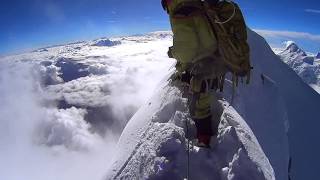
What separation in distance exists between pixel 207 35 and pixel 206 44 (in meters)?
0.14

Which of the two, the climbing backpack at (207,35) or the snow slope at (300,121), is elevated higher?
the climbing backpack at (207,35)

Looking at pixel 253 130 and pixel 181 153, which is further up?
pixel 181 153

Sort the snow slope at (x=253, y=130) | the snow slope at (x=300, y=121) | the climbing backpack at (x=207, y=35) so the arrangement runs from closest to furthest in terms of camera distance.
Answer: the climbing backpack at (x=207, y=35)
the snow slope at (x=253, y=130)
the snow slope at (x=300, y=121)

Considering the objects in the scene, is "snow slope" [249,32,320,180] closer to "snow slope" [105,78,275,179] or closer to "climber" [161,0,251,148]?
"snow slope" [105,78,275,179]

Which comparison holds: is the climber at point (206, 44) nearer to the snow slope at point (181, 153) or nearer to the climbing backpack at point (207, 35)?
the climbing backpack at point (207, 35)

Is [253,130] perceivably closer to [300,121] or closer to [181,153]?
[181,153]

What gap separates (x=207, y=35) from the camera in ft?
16.6

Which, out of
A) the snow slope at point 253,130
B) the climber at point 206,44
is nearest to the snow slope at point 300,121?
the snow slope at point 253,130

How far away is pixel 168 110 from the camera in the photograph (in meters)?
6.29

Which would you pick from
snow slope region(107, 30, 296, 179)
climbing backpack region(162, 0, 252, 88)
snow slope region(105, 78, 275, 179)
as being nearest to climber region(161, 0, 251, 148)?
climbing backpack region(162, 0, 252, 88)

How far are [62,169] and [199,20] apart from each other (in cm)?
20732

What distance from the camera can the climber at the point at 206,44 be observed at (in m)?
5.03

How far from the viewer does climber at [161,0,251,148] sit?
16.5ft

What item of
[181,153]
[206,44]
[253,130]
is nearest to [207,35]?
[206,44]
